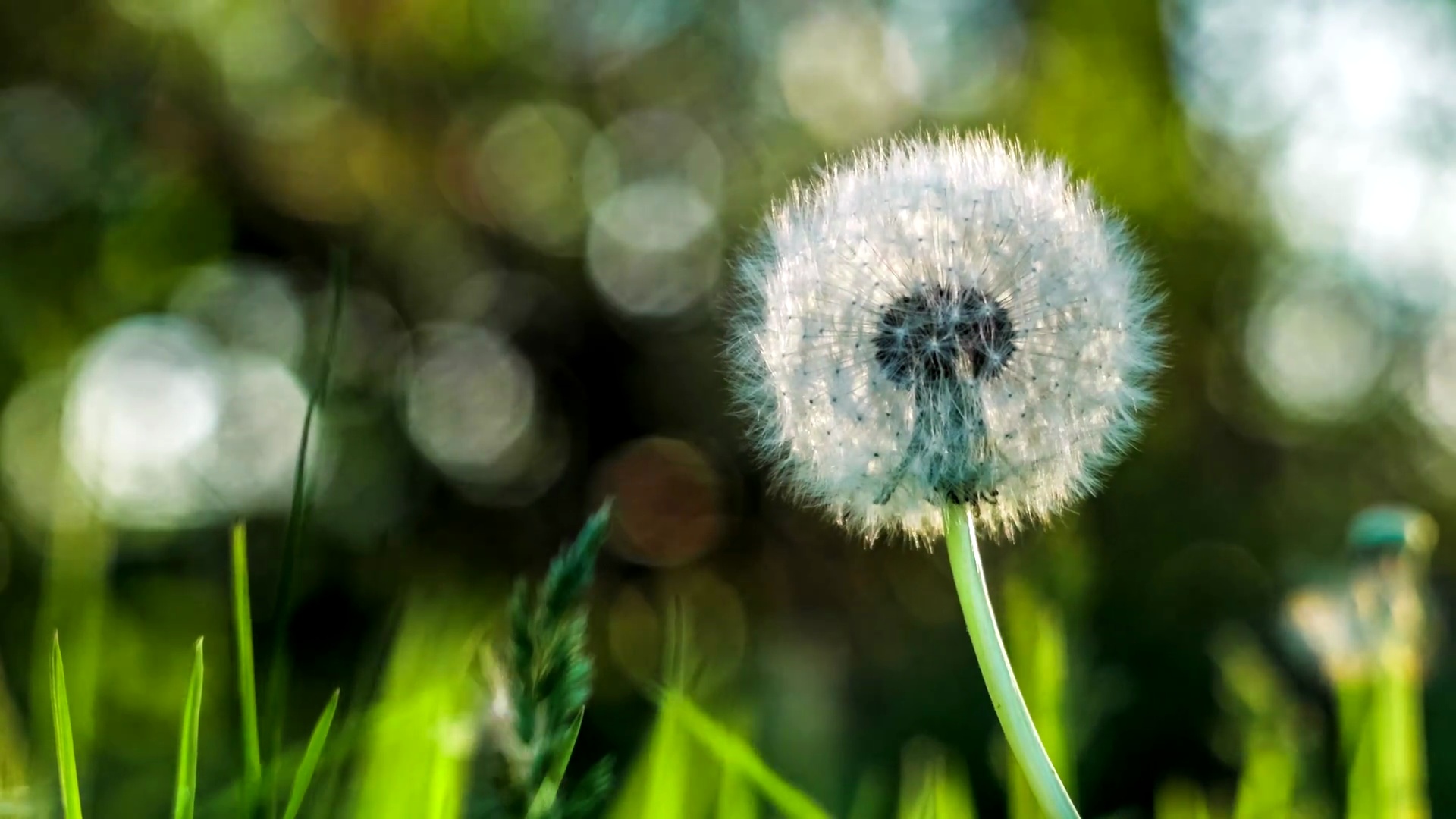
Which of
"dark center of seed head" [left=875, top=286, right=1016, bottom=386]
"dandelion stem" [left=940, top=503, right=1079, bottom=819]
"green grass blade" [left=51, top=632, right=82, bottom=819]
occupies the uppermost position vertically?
"dark center of seed head" [left=875, top=286, right=1016, bottom=386]

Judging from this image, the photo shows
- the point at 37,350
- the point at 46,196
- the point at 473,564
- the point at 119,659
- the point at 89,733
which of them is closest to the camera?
the point at 89,733

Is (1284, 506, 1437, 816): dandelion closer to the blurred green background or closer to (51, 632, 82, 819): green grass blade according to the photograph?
(51, 632, 82, 819): green grass blade

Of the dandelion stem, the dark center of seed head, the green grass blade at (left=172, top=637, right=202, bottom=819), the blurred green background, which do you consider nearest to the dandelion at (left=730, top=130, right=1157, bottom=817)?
the dark center of seed head

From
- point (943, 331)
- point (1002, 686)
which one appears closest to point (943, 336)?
point (943, 331)

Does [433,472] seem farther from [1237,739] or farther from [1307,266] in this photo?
[1237,739]

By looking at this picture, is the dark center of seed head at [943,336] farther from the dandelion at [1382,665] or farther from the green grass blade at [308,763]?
the green grass blade at [308,763]

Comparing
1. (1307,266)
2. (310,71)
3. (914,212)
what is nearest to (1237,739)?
(914,212)
